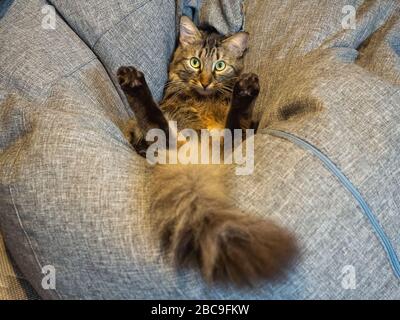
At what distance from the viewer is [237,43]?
1.30 meters

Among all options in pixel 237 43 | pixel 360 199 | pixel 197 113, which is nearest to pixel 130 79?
pixel 197 113

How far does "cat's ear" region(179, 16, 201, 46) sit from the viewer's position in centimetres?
130

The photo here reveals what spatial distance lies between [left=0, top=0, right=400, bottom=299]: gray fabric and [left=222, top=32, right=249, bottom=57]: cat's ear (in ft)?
0.69

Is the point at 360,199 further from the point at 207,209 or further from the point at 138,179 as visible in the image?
the point at 138,179

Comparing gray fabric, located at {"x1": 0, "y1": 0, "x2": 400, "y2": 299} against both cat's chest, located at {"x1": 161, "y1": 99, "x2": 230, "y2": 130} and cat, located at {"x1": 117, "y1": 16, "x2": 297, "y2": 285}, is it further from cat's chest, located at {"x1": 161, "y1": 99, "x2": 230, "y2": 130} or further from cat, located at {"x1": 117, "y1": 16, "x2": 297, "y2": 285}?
cat's chest, located at {"x1": 161, "y1": 99, "x2": 230, "y2": 130}

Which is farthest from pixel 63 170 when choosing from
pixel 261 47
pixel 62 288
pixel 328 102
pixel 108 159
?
pixel 261 47

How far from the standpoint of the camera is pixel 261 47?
1.30 meters

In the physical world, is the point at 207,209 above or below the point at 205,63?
below

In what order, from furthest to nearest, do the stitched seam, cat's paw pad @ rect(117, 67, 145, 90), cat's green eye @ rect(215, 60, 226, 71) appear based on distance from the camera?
cat's green eye @ rect(215, 60, 226, 71)
cat's paw pad @ rect(117, 67, 145, 90)
the stitched seam

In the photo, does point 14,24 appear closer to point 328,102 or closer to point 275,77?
point 275,77

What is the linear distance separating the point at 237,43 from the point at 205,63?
0.36 ft

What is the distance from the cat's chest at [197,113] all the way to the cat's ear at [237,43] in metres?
0.16

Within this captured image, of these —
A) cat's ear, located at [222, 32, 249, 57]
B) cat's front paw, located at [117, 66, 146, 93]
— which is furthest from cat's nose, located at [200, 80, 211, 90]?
cat's front paw, located at [117, 66, 146, 93]

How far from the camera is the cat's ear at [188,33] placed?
1.30m
